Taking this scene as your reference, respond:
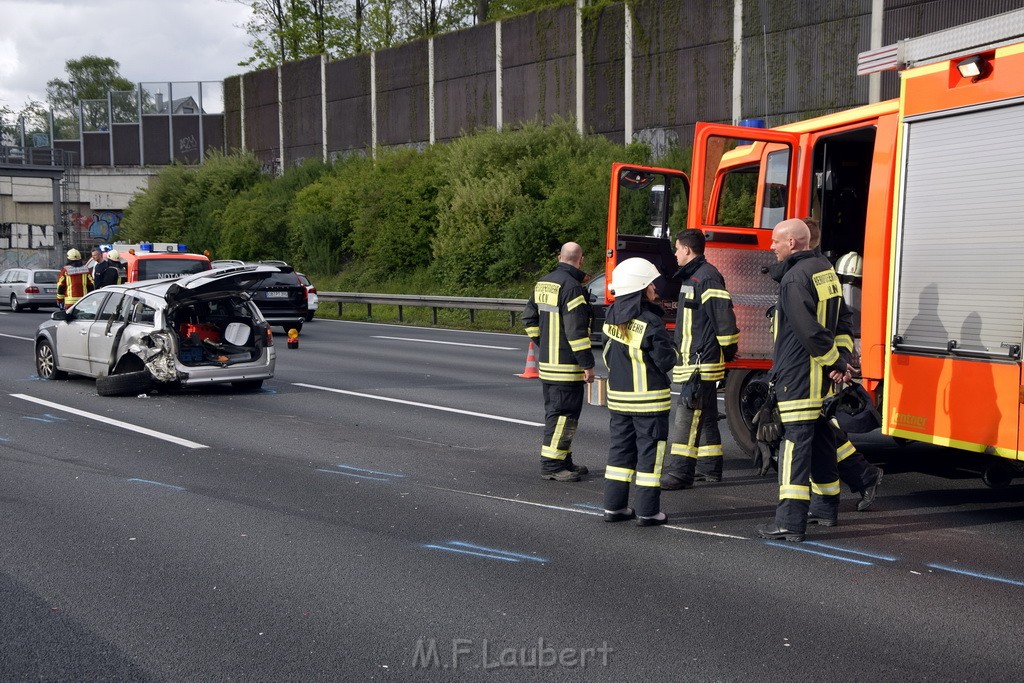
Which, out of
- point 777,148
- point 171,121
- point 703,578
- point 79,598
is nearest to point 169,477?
point 79,598

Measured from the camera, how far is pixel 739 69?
94.3ft

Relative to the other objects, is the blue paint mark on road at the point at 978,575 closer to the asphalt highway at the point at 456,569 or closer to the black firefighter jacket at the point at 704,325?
the asphalt highway at the point at 456,569

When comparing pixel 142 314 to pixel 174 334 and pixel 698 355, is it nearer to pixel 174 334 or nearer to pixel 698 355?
pixel 174 334

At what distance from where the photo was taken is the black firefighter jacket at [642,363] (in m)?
6.91

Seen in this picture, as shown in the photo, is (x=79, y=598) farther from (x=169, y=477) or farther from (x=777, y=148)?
(x=777, y=148)

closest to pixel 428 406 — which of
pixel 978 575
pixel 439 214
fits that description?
pixel 978 575

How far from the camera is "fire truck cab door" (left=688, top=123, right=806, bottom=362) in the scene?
9055 mm

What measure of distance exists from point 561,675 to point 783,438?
112 inches

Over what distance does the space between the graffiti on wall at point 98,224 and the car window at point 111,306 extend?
45.6 meters

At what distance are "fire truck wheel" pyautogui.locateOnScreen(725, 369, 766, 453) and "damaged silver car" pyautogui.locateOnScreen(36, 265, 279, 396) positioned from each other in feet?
18.7

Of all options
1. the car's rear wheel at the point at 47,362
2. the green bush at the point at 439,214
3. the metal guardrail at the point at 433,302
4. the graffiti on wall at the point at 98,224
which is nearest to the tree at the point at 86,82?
the graffiti on wall at the point at 98,224

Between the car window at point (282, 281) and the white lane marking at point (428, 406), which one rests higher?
the car window at point (282, 281)

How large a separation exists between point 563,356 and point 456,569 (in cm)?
271

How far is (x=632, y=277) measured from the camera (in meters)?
6.98
